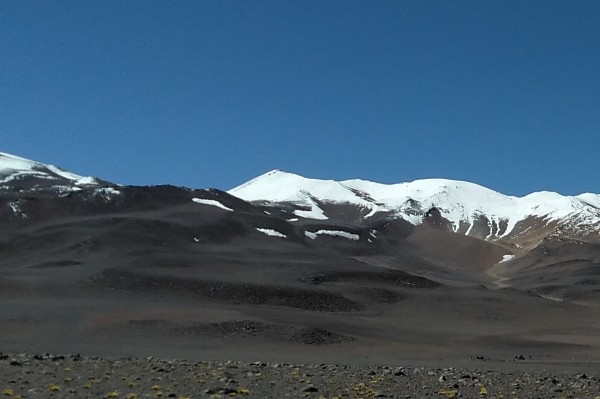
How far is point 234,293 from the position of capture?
57219mm

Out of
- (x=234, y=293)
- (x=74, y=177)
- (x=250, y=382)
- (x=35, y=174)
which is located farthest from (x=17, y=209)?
(x=250, y=382)

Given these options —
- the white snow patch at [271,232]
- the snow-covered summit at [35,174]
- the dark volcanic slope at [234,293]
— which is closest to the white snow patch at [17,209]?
the dark volcanic slope at [234,293]

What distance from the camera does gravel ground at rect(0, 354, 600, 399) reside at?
685 inches

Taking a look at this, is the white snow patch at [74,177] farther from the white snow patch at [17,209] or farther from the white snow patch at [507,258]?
the white snow patch at [507,258]

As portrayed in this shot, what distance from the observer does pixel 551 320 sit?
58.4 metres

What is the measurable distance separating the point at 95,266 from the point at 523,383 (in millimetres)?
53182

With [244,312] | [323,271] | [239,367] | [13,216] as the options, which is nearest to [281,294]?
[244,312]

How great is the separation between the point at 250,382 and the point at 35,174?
142 m

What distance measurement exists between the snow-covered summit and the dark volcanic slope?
27.9 metres

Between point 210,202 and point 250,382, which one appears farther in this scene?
point 210,202

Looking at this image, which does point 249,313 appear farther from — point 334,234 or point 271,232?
point 334,234

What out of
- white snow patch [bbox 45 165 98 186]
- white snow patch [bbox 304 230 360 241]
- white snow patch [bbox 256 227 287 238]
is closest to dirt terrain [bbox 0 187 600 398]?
white snow patch [bbox 256 227 287 238]

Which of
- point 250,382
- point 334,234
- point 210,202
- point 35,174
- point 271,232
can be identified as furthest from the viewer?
point 35,174

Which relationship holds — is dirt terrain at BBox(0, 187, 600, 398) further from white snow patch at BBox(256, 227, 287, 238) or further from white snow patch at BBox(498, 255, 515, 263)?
white snow patch at BBox(498, 255, 515, 263)
